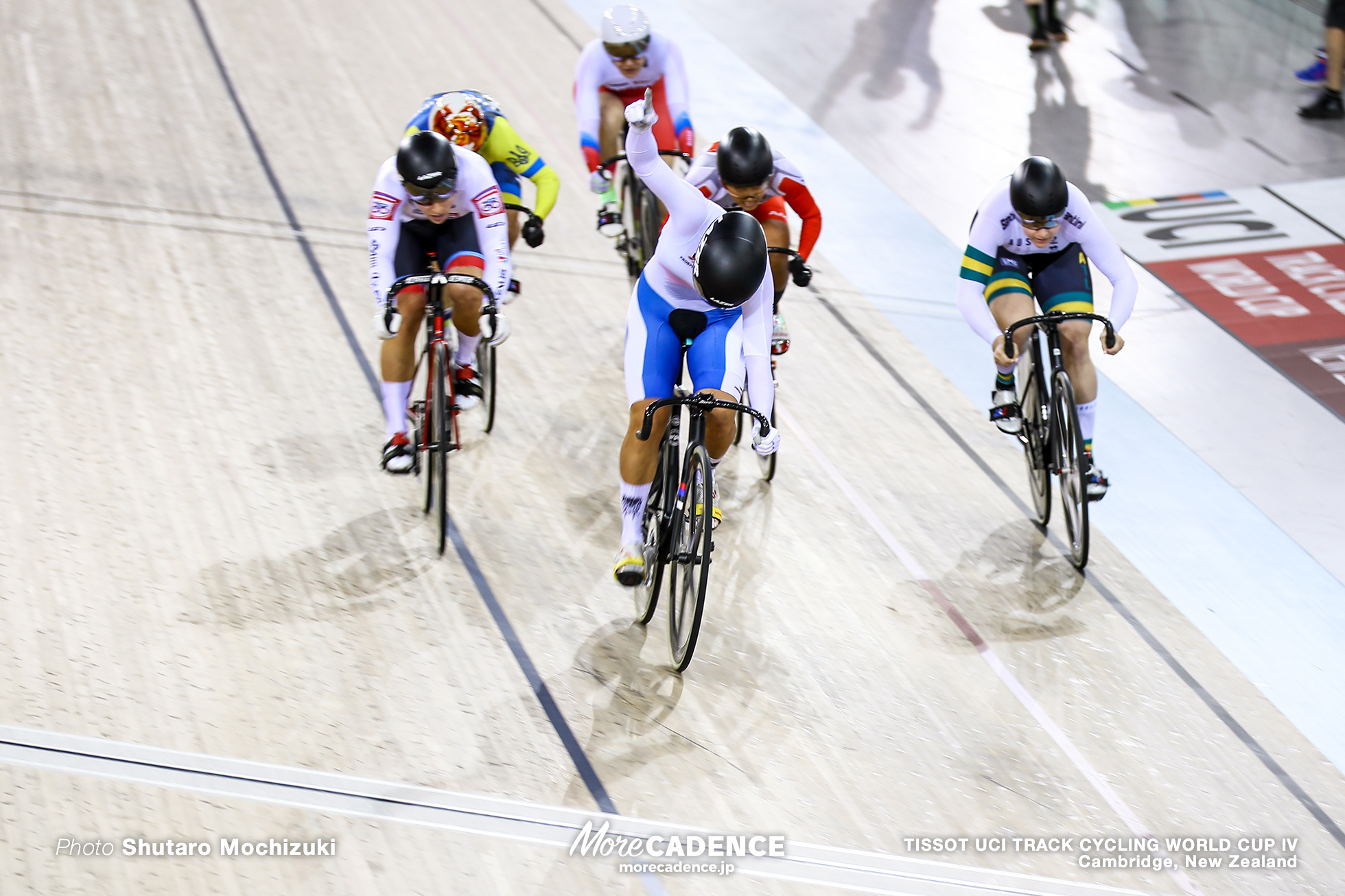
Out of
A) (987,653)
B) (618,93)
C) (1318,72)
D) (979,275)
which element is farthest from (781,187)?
(1318,72)

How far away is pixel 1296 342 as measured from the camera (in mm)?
5562

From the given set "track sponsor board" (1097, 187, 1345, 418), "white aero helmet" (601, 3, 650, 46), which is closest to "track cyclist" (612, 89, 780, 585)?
"white aero helmet" (601, 3, 650, 46)

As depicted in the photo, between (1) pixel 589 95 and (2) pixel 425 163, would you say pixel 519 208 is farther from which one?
(1) pixel 589 95

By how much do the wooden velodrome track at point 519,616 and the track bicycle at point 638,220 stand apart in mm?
213

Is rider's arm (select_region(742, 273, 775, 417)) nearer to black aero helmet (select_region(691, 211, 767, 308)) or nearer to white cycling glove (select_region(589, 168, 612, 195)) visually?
black aero helmet (select_region(691, 211, 767, 308))

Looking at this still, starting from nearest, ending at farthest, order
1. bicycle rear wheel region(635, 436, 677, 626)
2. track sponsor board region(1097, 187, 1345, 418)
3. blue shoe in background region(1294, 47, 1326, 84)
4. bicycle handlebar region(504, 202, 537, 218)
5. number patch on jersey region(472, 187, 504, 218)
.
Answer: bicycle rear wheel region(635, 436, 677, 626), number patch on jersey region(472, 187, 504, 218), bicycle handlebar region(504, 202, 537, 218), track sponsor board region(1097, 187, 1345, 418), blue shoe in background region(1294, 47, 1326, 84)

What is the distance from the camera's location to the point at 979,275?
13.2 feet

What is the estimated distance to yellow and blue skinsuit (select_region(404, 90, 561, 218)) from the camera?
172 inches

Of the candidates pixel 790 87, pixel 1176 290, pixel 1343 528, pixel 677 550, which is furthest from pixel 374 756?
pixel 790 87

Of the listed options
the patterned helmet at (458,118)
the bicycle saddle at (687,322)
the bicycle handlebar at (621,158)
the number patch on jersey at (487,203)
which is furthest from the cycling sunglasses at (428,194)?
the bicycle handlebar at (621,158)

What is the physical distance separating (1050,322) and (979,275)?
0.31m

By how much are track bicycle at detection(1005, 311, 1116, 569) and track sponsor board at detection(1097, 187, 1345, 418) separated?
1888 millimetres

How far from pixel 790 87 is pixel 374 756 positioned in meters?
5.87

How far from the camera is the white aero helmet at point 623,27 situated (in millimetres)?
4848
